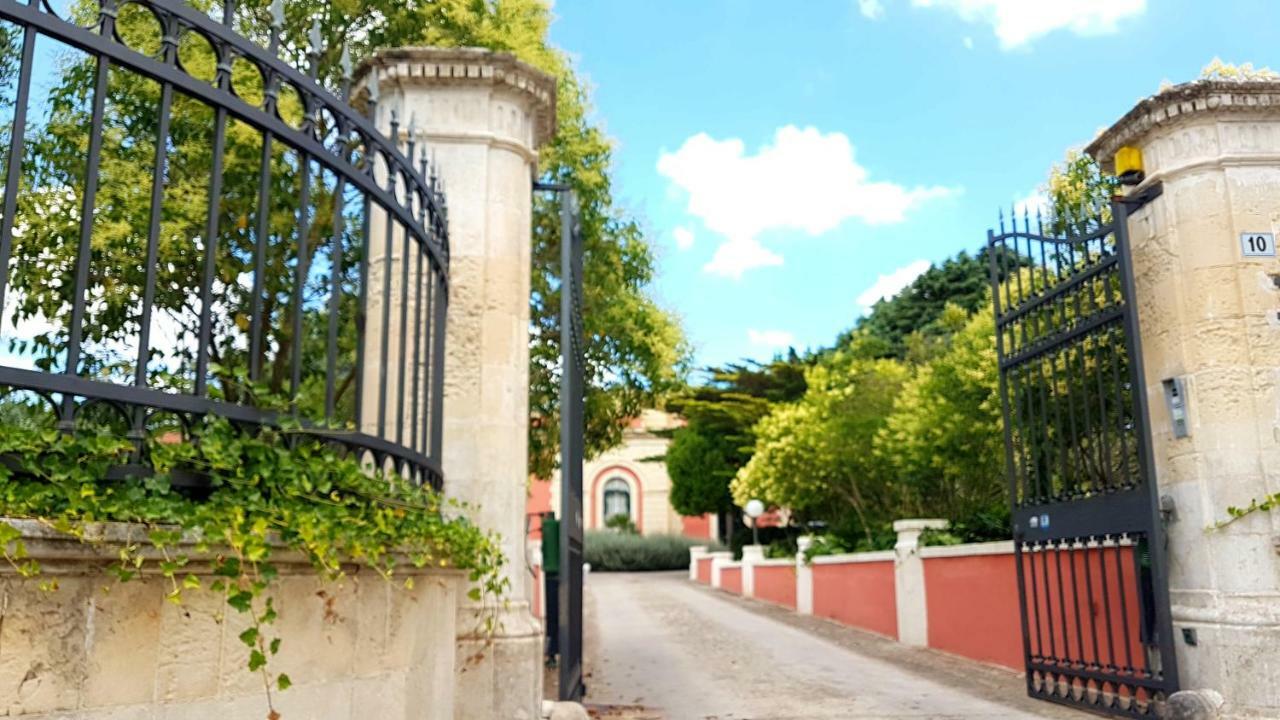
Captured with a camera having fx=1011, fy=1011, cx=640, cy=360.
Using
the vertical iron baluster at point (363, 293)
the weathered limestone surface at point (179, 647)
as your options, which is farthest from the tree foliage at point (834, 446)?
the weathered limestone surface at point (179, 647)

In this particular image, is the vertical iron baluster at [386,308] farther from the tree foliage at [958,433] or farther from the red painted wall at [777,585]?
the red painted wall at [777,585]

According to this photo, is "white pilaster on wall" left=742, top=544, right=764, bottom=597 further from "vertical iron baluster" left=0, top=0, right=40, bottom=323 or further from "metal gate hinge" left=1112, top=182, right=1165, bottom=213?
"vertical iron baluster" left=0, top=0, right=40, bottom=323

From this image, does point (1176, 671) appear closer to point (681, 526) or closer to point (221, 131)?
point (221, 131)

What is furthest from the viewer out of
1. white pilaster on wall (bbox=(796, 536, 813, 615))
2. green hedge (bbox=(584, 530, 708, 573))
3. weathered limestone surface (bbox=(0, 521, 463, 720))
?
green hedge (bbox=(584, 530, 708, 573))

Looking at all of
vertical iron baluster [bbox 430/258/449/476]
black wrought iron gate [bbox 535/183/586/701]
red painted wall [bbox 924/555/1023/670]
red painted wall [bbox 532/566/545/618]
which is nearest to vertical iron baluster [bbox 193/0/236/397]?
vertical iron baluster [bbox 430/258/449/476]

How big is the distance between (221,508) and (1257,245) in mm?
6169

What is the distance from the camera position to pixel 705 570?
2870 cm

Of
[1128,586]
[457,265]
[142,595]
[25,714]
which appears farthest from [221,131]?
[1128,586]

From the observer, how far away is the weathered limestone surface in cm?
227

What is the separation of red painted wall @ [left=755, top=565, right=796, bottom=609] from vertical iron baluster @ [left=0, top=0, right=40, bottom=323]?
1747 cm

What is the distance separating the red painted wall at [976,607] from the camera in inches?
387

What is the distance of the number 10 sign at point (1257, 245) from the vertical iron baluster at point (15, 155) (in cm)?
643

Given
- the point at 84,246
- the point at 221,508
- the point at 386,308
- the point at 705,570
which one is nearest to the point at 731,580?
the point at 705,570

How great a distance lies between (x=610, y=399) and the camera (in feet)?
40.8
